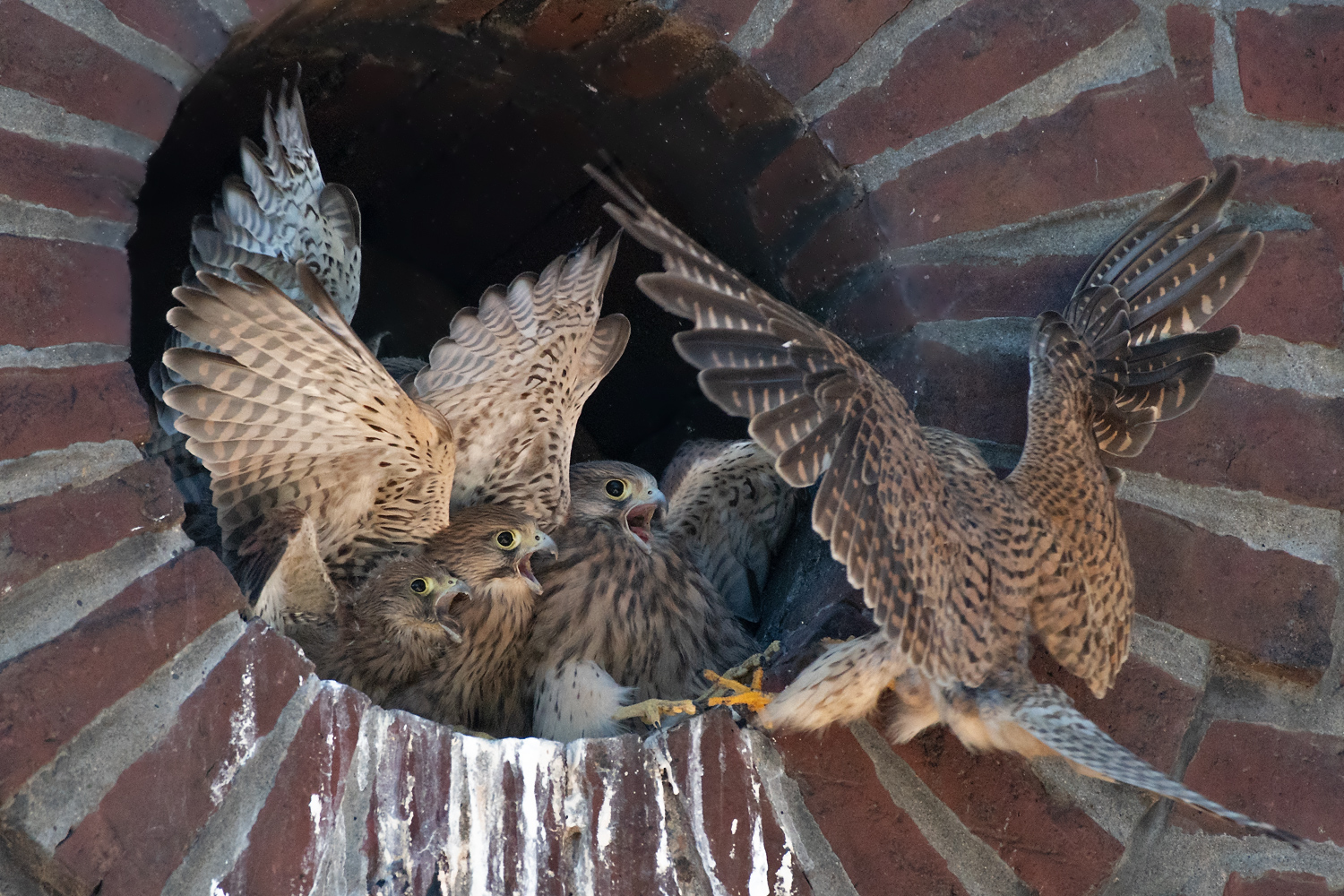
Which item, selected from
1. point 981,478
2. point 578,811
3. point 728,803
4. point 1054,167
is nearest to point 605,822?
point 578,811

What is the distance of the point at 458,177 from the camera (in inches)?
117

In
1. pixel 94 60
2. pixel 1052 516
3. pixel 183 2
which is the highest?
pixel 183 2

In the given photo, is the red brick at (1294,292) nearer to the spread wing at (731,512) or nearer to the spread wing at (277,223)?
the spread wing at (731,512)

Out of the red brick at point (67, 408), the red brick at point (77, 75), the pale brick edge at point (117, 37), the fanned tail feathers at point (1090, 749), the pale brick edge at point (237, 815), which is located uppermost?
the pale brick edge at point (117, 37)

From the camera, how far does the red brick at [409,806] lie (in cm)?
152

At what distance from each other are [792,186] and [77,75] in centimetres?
108

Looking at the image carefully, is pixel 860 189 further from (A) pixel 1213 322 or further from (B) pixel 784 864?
(B) pixel 784 864

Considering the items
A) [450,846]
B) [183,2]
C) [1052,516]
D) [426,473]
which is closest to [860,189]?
[1052,516]

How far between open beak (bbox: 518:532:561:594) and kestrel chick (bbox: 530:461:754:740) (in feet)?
0.28

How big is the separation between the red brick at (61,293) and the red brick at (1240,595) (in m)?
1.46

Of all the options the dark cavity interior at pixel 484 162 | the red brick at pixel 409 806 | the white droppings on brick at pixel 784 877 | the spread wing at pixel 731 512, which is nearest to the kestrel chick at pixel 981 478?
the white droppings on brick at pixel 784 877

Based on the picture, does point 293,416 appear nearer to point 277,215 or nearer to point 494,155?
point 277,215

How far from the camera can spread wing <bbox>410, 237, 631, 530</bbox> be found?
222cm

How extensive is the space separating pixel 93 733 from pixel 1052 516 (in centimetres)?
129
